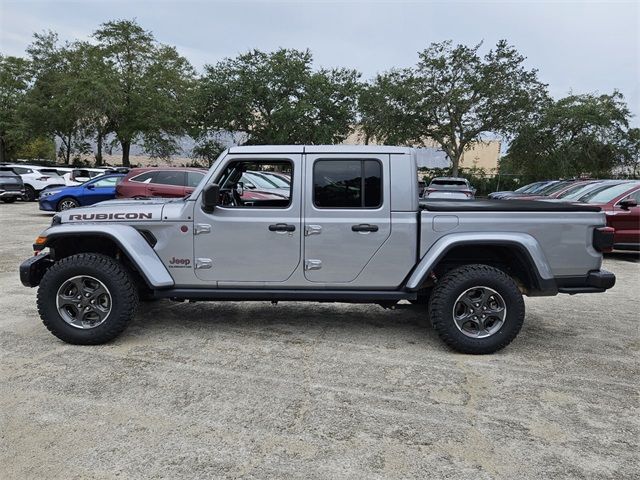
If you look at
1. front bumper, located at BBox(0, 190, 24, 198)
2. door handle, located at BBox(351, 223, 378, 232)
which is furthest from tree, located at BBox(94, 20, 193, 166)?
door handle, located at BBox(351, 223, 378, 232)

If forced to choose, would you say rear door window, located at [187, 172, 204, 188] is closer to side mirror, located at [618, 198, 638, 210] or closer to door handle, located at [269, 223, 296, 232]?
door handle, located at [269, 223, 296, 232]

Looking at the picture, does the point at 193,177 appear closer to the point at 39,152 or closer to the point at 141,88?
the point at 141,88

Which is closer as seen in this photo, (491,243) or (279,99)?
(491,243)

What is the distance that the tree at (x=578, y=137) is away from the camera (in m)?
27.5

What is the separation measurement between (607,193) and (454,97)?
18.0 metres

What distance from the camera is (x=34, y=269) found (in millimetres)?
4668

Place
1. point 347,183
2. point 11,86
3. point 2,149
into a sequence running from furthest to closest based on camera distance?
point 2,149
point 11,86
point 347,183

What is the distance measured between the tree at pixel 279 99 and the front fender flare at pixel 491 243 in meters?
24.8

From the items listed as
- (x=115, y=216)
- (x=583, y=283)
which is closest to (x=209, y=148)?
(x=115, y=216)

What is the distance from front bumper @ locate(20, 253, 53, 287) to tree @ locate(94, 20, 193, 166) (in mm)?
27592

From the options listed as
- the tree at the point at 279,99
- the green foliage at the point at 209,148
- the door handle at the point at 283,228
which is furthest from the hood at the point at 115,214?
the green foliage at the point at 209,148

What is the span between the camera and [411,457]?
293 cm

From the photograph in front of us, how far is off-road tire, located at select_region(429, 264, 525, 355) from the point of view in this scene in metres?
4.36

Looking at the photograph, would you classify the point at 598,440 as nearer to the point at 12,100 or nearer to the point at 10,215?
the point at 10,215
